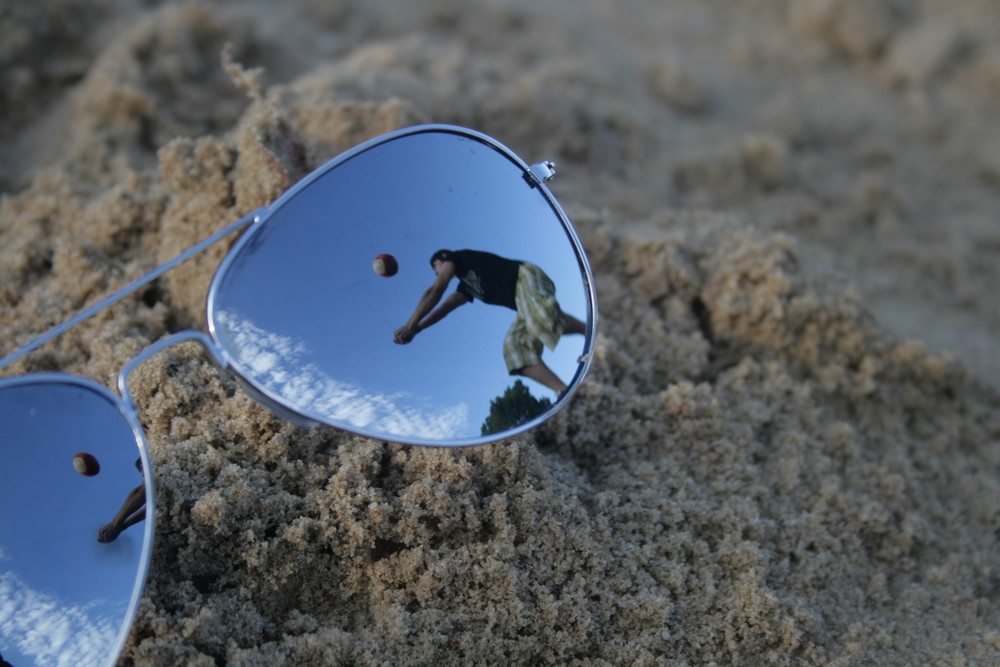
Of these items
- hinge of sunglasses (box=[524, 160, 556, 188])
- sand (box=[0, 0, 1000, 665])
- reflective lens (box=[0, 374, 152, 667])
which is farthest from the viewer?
hinge of sunglasses (box=[524, 160, 556, 188])

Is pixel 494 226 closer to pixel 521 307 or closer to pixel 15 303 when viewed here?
pixel 521 307

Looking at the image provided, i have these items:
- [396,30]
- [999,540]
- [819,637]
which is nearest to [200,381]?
[819,637]

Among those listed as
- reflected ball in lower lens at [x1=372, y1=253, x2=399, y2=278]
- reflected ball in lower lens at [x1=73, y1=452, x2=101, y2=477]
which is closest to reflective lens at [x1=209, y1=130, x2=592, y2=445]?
reflected ball in lower lens at [x1=372, y1=253, x2=399, y2=278]

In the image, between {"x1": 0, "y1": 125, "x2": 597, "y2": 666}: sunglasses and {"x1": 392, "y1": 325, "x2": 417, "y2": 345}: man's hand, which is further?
{"x1": 392, "y1": 325, "x2": 417, "y2": 345}: man's hand

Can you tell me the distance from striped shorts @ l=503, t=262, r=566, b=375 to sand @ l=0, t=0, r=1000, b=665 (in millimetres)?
166

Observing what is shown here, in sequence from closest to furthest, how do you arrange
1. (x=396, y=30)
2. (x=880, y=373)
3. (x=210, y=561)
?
(x=210, y=561) → (x=880, y=373) → (x=396, y=30)

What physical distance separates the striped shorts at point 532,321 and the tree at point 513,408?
0.03 metres

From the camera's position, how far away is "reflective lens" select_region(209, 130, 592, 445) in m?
1.13

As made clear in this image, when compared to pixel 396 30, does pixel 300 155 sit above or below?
below

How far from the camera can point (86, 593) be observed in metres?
1.00

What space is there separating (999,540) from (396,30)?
7.18 feet

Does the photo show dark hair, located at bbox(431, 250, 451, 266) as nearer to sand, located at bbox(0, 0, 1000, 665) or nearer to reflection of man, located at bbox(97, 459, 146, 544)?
sand, located at bbox(0, 0, 1000, 665)

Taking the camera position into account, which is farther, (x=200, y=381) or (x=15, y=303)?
(x=15, y=303)

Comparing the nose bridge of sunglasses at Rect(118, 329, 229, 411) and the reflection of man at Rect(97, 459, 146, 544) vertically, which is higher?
the nose bridge of sunglasses at Rect(118, 329, 229, 411)
